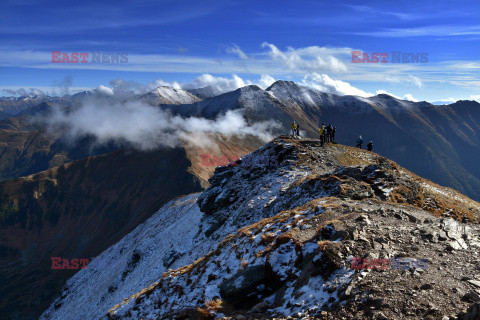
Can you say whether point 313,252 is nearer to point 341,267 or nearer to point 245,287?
point 341,267

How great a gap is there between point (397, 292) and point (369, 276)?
3.86 feet

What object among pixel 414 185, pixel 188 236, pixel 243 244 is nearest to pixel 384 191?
pixel 414 185

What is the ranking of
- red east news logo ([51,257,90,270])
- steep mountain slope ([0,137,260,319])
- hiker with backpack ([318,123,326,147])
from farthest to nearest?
red east news logo ([51,257,90,270]) < steep mountain slope ([0,137,260,319]) < hiker with backpack ([318,123,326,147])

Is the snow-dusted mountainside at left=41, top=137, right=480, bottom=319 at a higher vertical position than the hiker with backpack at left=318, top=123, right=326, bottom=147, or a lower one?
lower

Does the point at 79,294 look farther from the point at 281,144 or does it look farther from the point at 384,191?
the point at 384,191

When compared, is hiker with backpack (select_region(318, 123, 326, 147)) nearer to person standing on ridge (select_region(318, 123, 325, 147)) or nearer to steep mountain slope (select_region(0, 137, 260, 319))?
person standing on ridge (select_region(318, 123, 325, 147))

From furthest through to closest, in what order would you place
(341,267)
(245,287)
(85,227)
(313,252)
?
(85,227)
(245,287)
(313,252)
(341,267)

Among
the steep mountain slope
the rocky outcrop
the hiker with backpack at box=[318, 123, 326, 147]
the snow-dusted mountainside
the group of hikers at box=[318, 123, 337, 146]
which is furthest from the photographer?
the steep mountain slope

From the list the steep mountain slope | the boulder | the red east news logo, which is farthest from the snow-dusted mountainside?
the red east news logo

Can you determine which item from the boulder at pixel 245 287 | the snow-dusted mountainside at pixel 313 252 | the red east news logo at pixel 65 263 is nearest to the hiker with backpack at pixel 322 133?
the snow-dusted mountainside at pixel 313 252

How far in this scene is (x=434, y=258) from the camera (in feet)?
37.2

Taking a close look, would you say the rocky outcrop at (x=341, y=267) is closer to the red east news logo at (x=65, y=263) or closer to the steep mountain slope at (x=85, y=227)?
the steep mountain slope at (x=85, y=227)

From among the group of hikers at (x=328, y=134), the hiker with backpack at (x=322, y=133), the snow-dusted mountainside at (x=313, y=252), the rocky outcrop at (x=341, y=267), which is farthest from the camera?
the group of hikers at (x=328, y=134)

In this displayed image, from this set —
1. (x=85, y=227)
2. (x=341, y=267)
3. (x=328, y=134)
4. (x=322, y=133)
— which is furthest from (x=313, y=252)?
(x=85, y=227)
